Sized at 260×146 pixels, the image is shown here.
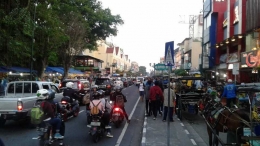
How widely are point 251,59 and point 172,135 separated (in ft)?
52.8

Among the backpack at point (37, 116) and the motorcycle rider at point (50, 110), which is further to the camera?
the motorcycle rider at point (50, 110)

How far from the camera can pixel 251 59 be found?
75.4 feet

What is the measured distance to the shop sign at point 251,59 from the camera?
21881mm

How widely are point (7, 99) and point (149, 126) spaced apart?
5296mm

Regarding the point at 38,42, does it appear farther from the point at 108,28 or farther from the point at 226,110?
the point at 226,110

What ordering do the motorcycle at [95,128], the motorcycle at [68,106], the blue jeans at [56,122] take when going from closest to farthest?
1. the blue jeans at [56,122]
2. the motorcycle at [95,128]
3. the motorcycle at [68,106]

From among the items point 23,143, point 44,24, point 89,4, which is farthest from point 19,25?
point 89,4

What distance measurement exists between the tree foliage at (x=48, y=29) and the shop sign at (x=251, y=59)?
51.6 feet

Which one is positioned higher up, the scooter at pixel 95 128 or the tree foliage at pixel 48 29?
the tree foliage at pixel 48 29

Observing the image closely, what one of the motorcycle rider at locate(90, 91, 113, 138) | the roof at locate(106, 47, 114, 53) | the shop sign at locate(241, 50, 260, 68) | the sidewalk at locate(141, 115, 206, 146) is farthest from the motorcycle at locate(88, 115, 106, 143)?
the roof at locate(106, 47, 114, 53)

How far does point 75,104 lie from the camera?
12969mm

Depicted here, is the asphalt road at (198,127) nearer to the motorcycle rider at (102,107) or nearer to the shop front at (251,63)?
the motorcycle rider at (102,107)

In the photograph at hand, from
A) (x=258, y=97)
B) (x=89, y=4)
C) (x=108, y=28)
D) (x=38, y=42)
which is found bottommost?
(x=258, y=97)

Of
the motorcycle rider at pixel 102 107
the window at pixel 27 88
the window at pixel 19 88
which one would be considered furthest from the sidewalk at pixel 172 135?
the window at pixel 19 88
